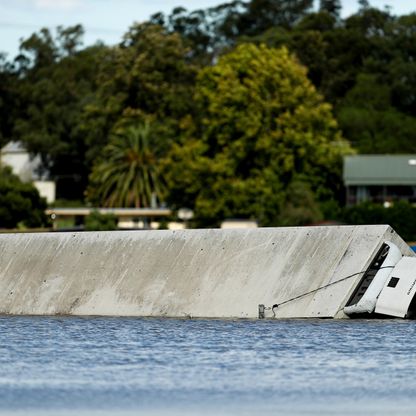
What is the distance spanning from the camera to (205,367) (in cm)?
2612

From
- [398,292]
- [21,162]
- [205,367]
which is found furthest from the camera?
[21,162]

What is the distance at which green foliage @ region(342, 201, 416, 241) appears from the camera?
94312 mm

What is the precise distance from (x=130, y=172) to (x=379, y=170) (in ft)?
92.4

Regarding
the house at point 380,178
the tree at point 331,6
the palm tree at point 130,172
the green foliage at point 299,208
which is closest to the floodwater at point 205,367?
the green foliage at point 299,208

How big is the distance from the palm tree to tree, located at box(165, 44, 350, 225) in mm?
27905

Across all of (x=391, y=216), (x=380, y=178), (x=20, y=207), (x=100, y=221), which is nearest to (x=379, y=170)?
(x=380, y=178)

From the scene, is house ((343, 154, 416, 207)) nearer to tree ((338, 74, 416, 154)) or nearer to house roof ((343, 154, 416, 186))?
house roof ((343, 154, 416, 186))

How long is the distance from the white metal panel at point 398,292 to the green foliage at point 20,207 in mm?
83966

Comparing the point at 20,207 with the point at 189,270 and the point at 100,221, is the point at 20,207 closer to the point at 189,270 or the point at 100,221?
the point at 100,221

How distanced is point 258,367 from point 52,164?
482 ft

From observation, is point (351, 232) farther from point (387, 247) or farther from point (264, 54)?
point (264, 54)

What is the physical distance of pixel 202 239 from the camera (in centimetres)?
3334

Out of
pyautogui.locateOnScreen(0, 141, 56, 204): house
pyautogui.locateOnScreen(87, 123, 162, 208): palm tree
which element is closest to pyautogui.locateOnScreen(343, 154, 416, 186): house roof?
pyautogui.locateOnScreen(87, 123, 162, 208): palm tree

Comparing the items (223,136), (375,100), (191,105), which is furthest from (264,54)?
(375,100)
